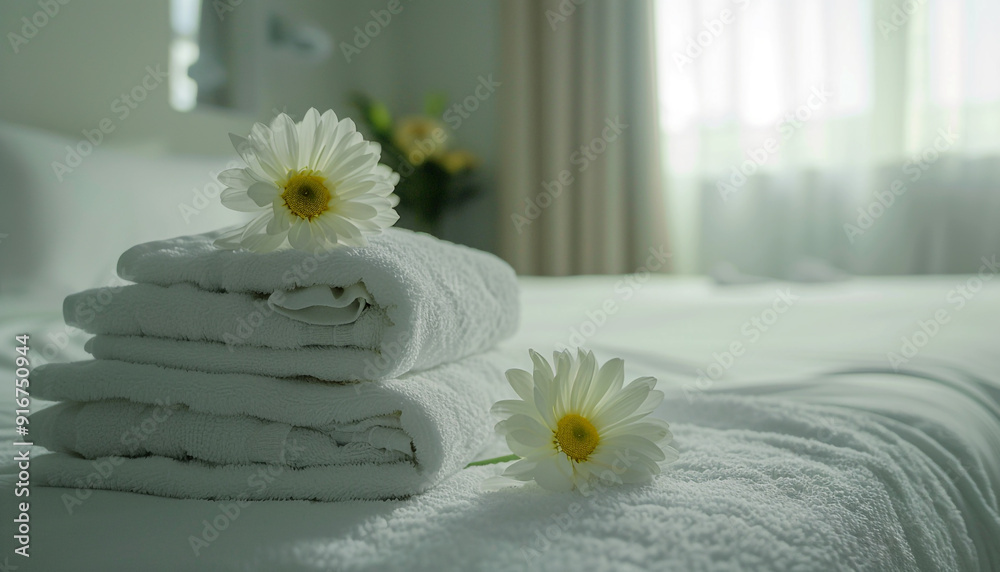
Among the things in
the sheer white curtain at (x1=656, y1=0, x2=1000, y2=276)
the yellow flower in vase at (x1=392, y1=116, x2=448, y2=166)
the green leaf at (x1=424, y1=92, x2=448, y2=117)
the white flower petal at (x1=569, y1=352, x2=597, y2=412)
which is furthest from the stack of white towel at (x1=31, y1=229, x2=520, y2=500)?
the green leaf at (x1=424, y1=92, x2=448, y2=117)

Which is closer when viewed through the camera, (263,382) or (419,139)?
(263,382)

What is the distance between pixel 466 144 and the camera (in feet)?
12.8

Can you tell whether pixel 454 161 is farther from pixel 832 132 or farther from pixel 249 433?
pixel 249 433

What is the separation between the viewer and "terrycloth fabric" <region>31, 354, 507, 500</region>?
0.55 m

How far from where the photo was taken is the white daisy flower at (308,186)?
59 centimetres

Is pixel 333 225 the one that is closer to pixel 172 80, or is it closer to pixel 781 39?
pixel 172 80

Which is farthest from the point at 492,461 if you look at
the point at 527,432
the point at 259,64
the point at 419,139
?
the point at 419,139

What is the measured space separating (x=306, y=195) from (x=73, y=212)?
0.95 m

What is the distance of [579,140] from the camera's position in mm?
3545

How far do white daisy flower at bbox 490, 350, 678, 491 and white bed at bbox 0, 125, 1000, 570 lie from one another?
Result: 2 cm

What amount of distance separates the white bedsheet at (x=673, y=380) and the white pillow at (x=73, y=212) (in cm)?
7

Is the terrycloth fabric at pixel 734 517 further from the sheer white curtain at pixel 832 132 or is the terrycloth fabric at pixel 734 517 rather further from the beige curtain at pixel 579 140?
the beige curtain at pixel 579 140

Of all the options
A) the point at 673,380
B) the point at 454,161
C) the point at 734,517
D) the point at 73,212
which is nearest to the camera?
the point at 734,517

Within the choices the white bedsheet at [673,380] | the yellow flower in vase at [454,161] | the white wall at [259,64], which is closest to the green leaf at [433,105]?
the yellow flower in vase at [454,161]
